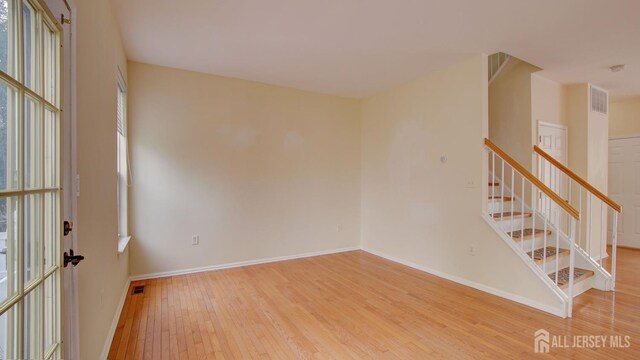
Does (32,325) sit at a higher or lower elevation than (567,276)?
higher

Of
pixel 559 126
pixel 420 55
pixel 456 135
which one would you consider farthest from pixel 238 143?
pixel 559 126

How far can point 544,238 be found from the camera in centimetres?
Answer: 308

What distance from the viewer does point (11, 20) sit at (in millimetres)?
939

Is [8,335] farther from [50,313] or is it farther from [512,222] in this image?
[512,222]

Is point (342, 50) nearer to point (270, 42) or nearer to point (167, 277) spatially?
point (270, 42)

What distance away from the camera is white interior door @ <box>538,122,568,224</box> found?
4.14 m

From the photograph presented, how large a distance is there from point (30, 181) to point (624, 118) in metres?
8.08

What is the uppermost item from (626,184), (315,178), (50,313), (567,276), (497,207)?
(315,178)

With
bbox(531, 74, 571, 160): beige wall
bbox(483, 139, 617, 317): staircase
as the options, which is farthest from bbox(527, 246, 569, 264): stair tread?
bbox(531, 74, 571, 160): beige wall

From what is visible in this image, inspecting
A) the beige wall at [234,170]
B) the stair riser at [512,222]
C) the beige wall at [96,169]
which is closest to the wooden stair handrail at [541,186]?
the stair riser at [512,222]

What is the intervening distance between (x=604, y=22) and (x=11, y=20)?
160 inches

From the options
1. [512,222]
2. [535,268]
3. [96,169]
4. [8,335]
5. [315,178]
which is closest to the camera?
[8,335]

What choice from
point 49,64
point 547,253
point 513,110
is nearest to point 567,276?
point 547,253

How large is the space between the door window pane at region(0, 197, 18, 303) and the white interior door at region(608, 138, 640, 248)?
7.84 meters
